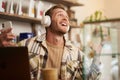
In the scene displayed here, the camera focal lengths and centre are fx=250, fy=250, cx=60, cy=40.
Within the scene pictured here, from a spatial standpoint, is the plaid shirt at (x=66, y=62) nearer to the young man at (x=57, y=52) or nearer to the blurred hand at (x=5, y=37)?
the young man at (x=57, y=52)

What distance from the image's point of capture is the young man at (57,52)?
172 centimetres

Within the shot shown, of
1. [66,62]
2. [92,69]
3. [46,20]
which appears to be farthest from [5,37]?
[92,69]

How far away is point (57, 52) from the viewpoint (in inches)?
70.5

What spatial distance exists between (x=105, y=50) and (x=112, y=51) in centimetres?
5

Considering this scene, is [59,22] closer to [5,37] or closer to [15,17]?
[5,37]

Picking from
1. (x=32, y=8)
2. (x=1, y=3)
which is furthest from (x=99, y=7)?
(x=1, y=3)

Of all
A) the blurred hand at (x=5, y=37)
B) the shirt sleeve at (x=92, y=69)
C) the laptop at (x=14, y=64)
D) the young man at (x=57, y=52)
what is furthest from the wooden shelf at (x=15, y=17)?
→ the laptop at (x=14, y=64)

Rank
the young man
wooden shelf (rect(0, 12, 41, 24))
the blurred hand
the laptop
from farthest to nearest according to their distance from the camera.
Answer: wooden shelf (rect(0, 12, 41, 24)) → the young man → the blurred hand → the laptop

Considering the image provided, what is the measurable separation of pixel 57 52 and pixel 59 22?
218mm

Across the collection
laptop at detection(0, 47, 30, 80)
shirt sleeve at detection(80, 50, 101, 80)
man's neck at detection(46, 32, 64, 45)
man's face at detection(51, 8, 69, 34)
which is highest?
man's face at detection(51, 8, 69, 34)

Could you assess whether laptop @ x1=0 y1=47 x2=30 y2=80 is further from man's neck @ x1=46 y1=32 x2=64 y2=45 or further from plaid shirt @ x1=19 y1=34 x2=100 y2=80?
man's neck @ x1=46 y1=32 x2=64 y2=45

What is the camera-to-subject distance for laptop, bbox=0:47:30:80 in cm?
110

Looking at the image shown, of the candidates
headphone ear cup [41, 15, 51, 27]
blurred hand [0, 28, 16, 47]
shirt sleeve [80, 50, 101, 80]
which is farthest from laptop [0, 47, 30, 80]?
headphone ear cup [41, 15, 51, 27]

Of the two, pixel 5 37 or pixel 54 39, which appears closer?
pixel 5 37
